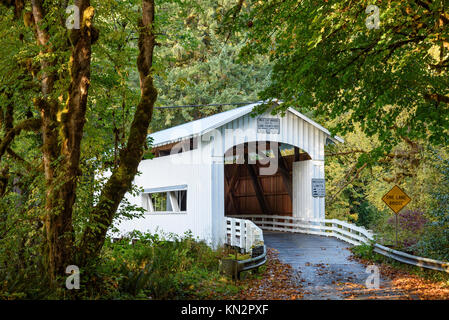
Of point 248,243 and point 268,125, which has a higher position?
point 268,125

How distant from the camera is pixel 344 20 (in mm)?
10945

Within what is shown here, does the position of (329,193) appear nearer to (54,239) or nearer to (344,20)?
(344,20)

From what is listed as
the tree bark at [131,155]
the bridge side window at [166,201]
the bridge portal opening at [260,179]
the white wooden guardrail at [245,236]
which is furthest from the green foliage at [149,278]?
the bridge portal opening at [260,179]

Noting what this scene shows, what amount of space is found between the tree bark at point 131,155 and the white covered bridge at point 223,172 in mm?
5840

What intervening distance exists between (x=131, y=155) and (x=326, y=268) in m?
6.60

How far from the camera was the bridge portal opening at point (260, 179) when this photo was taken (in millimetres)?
22688

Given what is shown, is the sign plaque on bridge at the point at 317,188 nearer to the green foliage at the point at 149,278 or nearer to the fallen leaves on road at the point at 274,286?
the fallen leaves on road at the point at 274,286

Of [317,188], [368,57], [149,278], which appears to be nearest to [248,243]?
[317,188]

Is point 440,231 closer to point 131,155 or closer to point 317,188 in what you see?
point 317,188

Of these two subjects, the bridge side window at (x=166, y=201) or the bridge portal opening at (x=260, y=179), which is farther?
Answer: the bridge portal opening at (x=260, y=179)

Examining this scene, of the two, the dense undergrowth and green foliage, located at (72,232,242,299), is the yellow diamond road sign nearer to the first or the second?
the dense undergrowth

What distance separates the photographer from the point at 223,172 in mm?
17625

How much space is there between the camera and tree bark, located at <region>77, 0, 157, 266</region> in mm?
8875

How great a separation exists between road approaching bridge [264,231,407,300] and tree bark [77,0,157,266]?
4.12m
